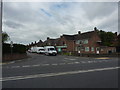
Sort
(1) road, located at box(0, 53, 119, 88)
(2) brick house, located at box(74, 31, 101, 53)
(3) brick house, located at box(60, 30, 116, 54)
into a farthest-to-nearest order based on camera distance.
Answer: (2) brick house, located at box(74, 31, 101, 53), (3) brick house, located at box(60, 30, 116, 54), (1) road, located at box(0, 53, 119, 88)

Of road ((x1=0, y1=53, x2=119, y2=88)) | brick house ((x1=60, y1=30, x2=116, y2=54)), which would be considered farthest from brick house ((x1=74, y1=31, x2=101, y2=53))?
road ((x1=0, y1=53, x2=119, y2=88))

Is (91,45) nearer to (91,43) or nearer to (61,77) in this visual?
(91,43)

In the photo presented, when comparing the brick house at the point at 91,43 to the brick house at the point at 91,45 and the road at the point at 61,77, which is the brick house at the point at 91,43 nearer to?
the brick house at the point at 91,45

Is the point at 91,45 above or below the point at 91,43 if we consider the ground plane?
below

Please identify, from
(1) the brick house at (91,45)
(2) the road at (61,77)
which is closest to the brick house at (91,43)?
(1) the brick house at (91,45)

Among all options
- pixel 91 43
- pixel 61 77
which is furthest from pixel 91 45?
pixel 61 77

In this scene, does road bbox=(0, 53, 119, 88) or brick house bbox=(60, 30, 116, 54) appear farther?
brick house bbox=(60, 30, 116, 54)

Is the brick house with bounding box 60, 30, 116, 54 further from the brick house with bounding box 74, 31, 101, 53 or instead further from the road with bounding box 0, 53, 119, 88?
the road with bounding box 0, 53, 119, 88

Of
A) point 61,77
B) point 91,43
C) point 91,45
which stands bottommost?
point 61,77

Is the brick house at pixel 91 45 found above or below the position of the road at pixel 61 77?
above

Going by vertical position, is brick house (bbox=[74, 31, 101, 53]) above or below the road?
above

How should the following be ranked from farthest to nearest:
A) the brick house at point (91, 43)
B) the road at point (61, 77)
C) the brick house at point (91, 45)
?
the brick house at point (91, 43) → the brick house at point (91, 45) → the road at point (61, 77)

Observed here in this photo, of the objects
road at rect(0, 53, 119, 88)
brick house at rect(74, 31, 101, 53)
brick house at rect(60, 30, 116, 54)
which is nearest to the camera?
road at rect(0, 53, 119, 88)

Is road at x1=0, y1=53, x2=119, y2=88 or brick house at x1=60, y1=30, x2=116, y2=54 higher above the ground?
brick house at x1=60, y1=30, x2=116, y2=54
